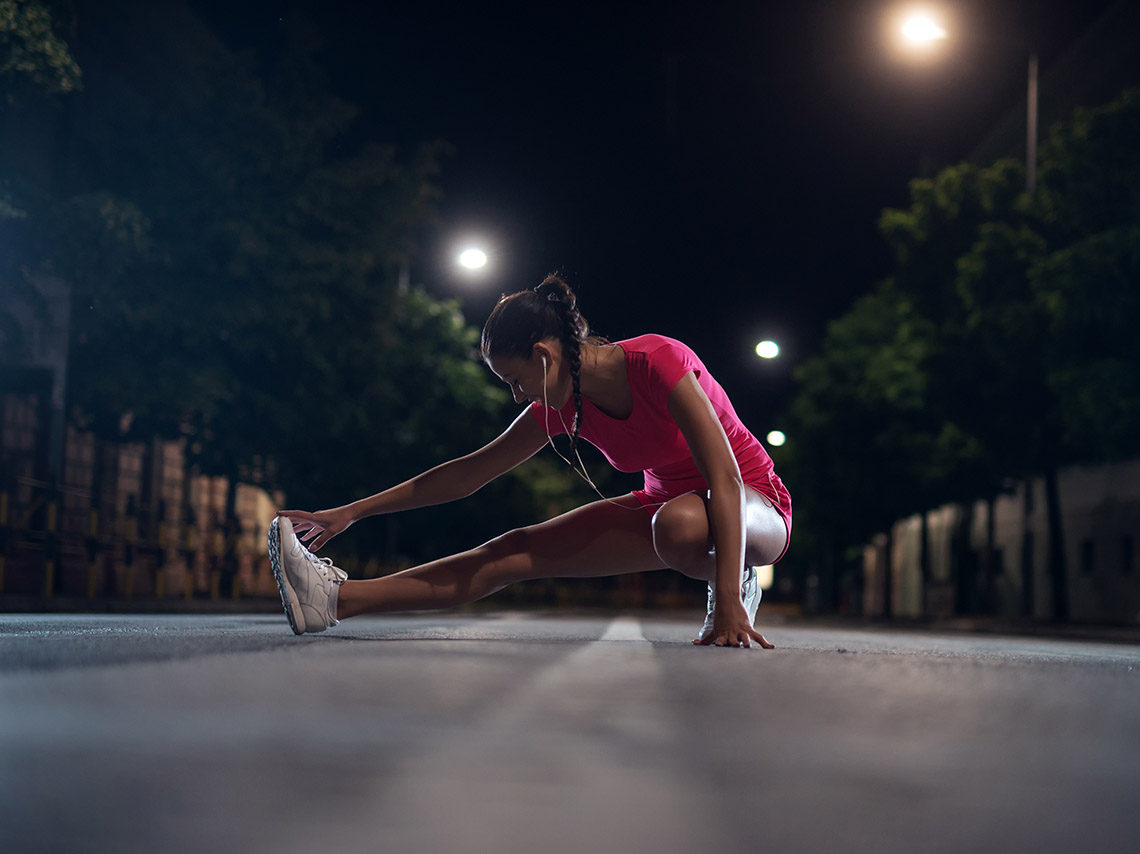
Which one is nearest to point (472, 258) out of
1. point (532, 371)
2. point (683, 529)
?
point (532, 371)

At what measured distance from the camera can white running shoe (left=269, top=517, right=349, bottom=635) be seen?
4.13m

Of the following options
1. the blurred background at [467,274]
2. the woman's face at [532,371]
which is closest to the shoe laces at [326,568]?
the woman's face at [532,371]

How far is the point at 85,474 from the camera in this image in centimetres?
2655

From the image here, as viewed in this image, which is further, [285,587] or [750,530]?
[750,530]

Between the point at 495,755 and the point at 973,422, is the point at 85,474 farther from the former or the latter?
the point at 495,755

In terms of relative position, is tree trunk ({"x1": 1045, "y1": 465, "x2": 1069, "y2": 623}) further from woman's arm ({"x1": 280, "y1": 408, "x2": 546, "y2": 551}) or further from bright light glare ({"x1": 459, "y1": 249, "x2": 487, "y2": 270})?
woman's arm ({"x1": 280, "y1": 408, "x2": 546, "y2": 551})

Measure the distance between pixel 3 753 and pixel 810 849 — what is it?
3.06ft

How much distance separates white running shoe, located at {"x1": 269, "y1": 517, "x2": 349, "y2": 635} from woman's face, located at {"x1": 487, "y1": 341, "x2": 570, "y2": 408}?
0.88 m

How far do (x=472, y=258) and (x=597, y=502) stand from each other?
23.2m

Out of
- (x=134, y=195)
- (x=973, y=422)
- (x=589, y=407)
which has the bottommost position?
(x=589, y=407)

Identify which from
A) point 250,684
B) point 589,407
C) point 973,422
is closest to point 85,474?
point 973,422

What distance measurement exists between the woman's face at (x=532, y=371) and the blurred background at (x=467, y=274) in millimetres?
10712

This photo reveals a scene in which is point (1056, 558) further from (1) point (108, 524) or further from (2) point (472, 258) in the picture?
(1) point (108, 524)

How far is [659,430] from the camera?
4.44 meters
